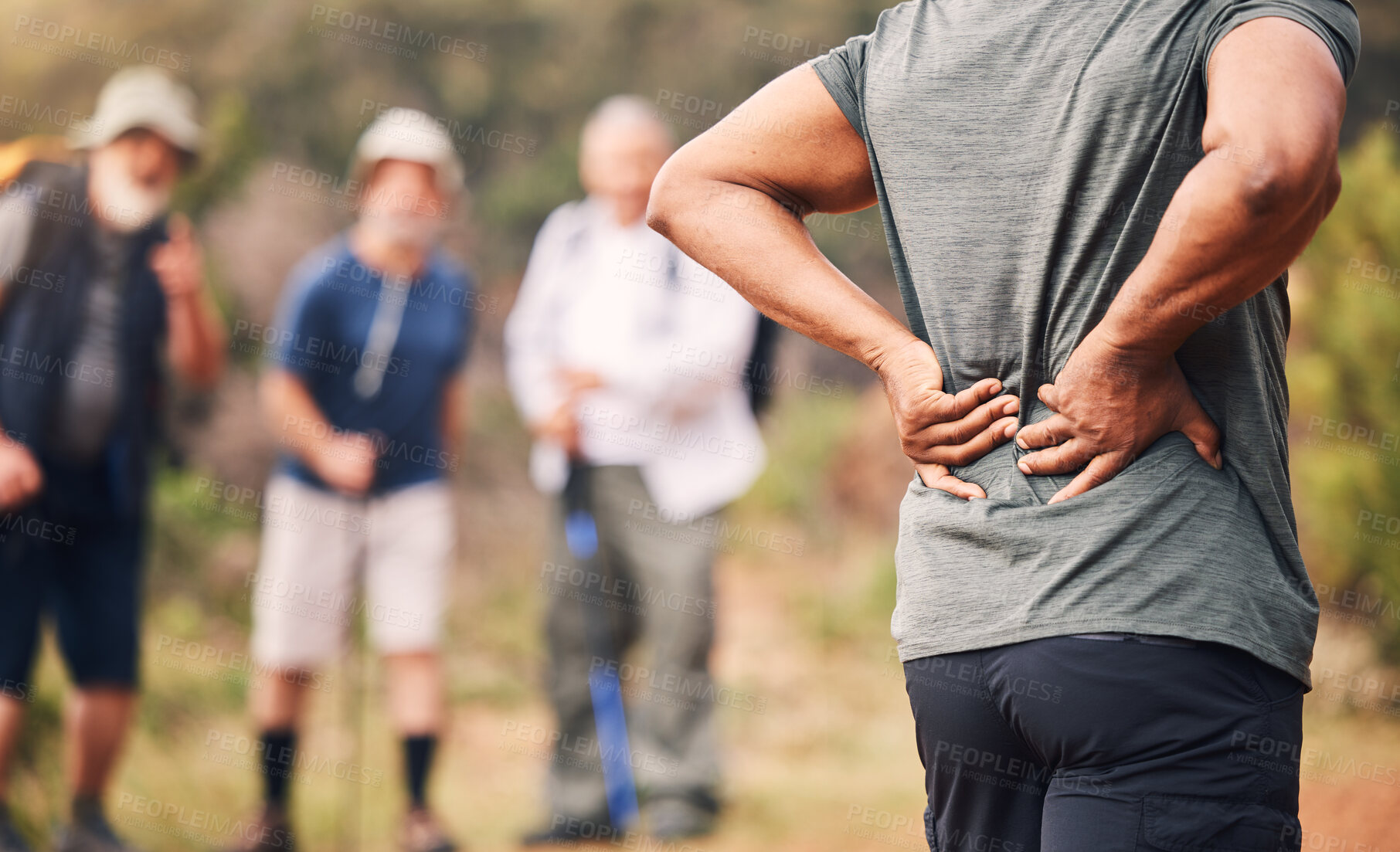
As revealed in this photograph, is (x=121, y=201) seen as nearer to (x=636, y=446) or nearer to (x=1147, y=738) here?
(x=636, y=446)

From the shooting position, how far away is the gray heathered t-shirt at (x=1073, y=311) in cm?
106

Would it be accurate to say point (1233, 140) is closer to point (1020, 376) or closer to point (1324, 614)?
point (1020, 376)

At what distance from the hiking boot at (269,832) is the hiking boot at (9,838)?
0.73m

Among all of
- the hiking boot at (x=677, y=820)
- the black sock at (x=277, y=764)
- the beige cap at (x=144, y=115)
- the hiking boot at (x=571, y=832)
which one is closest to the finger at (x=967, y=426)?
the hiking boot at (x=677, y=820)

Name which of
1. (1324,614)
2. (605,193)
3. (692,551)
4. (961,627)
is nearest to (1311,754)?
(1324,614)

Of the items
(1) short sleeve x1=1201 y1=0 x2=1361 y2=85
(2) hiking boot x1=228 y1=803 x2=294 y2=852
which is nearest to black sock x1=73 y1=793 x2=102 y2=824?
(2) hiking boot x1=228 y1=803 x2=294 y2=852

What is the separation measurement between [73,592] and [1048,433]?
13.4ft

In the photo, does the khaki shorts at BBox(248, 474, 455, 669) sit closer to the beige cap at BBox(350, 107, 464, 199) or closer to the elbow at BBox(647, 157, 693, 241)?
the beige cap at BBox(350, 107, 464, 199)

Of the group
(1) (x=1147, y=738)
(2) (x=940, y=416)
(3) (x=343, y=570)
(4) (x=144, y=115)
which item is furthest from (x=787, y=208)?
(4) (x=144, y=115)

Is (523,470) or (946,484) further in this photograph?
(523,470)

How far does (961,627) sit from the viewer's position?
1.15 metres

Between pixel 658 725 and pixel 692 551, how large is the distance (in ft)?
2.10

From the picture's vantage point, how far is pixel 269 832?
425cm

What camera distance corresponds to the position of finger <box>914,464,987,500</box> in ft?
3.91
